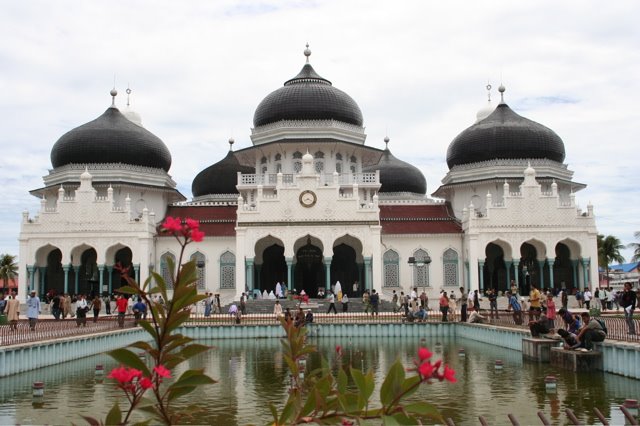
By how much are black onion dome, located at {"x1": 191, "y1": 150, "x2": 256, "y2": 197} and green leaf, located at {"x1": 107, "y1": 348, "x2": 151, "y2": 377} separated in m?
41.3

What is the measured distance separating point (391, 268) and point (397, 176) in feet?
37.7

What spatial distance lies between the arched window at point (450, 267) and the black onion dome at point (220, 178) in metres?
15.5

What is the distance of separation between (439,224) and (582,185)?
929 centimetres

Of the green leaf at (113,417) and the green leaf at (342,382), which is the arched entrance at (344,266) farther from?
the green leaf at (113,417)

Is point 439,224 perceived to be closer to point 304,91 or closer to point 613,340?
point 304,91

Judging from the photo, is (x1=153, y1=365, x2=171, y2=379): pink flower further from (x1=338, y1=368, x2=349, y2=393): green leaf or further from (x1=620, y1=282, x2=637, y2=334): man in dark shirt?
(x1=620, y1=282, x2=637, y2=334): man in dark shirt

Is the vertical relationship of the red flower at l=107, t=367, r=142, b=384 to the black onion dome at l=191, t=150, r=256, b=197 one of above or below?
below

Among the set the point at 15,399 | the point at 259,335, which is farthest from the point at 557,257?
the point at 15,399

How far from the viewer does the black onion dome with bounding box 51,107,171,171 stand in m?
36.5

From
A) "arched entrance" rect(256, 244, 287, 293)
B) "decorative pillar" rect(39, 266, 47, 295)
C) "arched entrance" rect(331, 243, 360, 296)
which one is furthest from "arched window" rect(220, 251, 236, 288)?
"decorative pillar" rect(39, 266, 47, 295)

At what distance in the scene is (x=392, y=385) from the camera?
243 centimetres

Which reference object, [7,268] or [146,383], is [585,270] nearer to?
[146,383]

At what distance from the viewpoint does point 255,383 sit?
12812 mm

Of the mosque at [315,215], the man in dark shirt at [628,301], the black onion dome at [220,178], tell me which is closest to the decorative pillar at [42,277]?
the mosque at [315,215]
